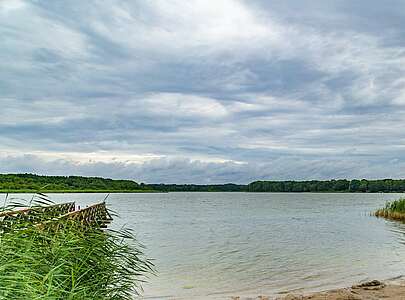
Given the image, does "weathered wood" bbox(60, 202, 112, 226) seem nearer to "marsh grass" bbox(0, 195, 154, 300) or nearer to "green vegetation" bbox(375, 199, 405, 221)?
"marsh grass" bbox(0, 195, 154, 300)

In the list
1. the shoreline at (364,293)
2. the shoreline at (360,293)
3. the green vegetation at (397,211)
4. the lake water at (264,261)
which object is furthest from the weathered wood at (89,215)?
the green vegetation at (397,211)

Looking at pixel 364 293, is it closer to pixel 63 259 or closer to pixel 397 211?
pixel 63 259

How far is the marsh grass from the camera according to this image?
15.0ft

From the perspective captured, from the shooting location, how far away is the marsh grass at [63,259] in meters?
4.57

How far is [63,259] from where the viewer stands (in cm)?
548

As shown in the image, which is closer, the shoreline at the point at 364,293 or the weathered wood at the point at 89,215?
the weathered wood at the point at 89,215

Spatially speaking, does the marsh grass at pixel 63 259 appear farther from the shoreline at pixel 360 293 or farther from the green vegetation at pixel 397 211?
the green vegetation at pixel 397 211

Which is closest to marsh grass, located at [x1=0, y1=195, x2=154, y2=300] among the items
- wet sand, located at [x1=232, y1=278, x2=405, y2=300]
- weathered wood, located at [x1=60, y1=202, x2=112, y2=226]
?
weathered wood, located at [x1=60, y1=202, x2=112, y2=226]

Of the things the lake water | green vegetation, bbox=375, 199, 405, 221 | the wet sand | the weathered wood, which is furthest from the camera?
green vegetation, bbox=375, 199, 405, 221

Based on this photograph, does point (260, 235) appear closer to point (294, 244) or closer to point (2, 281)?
point (294, 244)

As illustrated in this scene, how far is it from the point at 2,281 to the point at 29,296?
1.00 feet

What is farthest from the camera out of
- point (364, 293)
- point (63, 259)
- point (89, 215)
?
point (89, 215)

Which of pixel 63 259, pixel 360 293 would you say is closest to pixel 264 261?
pixel 360 293

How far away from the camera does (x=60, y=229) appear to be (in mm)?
6293
